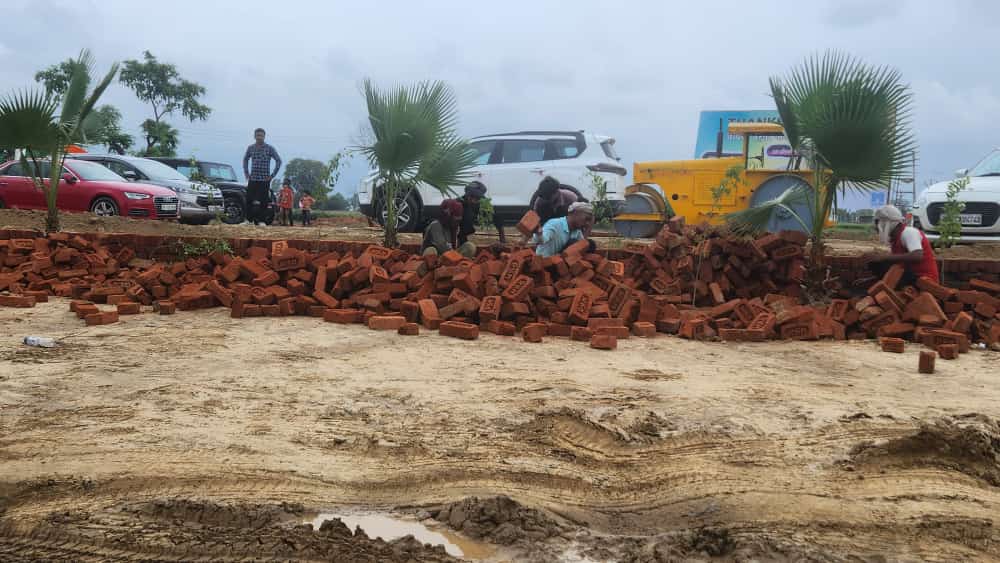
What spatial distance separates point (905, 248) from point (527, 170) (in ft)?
20.7

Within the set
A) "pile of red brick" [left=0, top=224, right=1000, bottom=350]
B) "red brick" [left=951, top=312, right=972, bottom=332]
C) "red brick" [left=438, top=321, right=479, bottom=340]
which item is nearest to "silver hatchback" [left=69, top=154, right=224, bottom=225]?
"pile of red brick" [left=0, top=224, right=1000, bottom=350]

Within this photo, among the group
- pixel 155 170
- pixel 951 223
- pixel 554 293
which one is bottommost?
pixel 554 293

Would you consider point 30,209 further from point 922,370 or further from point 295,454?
point 922,370

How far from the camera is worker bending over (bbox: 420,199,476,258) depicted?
28.8ft

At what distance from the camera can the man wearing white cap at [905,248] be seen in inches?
304

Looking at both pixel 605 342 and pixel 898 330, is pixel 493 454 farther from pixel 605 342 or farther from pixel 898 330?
pixel 898 330

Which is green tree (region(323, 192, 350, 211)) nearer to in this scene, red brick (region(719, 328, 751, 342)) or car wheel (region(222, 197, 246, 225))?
car wheel (region(222, 197, 246, 225))

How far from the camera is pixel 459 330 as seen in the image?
22.0 feet

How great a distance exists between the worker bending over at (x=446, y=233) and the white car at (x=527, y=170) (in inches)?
133

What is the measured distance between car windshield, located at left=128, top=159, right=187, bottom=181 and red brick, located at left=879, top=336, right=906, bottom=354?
1337cm

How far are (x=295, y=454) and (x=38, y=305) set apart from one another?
542cm

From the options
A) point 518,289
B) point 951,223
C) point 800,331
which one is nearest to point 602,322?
point 518,289

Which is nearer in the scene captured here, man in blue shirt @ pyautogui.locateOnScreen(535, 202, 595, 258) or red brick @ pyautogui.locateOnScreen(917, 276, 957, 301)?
red brick @ pyautogui.locateOnScreen(917, 276, 957, 301)

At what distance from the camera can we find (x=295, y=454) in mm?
3762
